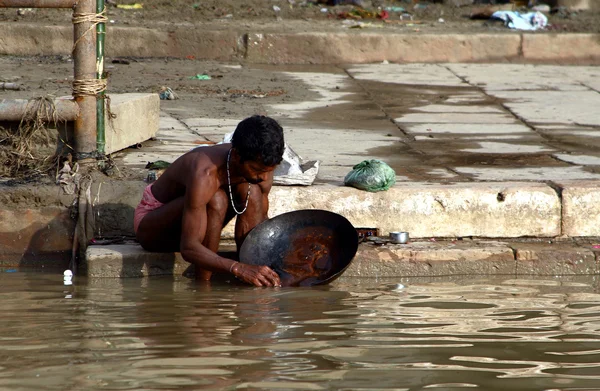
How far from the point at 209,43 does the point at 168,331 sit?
706 cm

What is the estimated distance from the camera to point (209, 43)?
36.9ft

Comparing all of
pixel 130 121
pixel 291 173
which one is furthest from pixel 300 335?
pixel 130 121

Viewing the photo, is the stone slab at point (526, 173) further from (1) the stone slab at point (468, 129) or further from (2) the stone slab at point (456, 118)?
(2) the stone slab at point (456, 118)

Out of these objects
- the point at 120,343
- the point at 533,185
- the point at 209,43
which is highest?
the point at 209,43

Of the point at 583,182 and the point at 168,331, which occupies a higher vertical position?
the point at 583,182

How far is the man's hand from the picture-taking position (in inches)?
208

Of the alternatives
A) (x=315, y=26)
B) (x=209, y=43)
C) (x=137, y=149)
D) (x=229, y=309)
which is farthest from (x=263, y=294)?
(x=315, y=26)

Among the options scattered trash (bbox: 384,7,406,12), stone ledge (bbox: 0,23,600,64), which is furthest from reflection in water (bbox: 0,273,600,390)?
scattered trash (bbox: 384,7,406,12)

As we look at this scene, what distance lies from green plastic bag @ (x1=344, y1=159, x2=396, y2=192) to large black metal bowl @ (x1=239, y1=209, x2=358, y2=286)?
0.47 m

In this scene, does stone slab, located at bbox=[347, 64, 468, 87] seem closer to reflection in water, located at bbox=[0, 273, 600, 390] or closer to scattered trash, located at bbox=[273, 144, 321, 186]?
scattered trash, located at bbox=[273, 144, 321, 186]

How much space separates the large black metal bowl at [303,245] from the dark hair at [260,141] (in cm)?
67

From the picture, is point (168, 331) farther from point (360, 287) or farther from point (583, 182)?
point (583, 182)

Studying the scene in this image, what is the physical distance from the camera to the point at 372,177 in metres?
6.03

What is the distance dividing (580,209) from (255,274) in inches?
87.3
